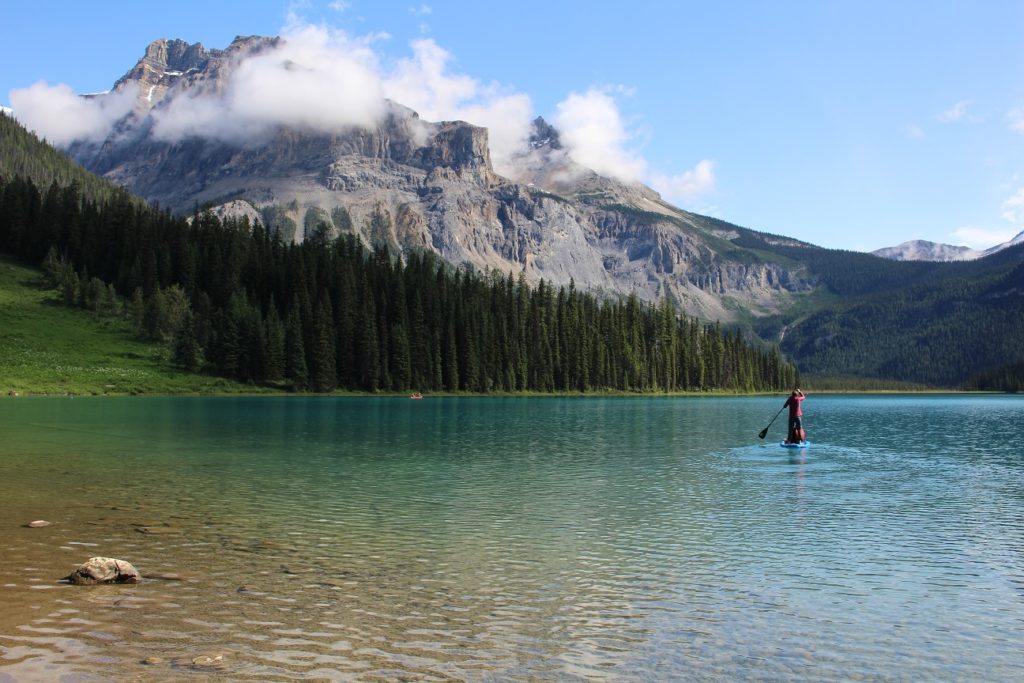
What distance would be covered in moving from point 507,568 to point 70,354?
431 ft

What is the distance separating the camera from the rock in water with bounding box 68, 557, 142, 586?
17.6 metres

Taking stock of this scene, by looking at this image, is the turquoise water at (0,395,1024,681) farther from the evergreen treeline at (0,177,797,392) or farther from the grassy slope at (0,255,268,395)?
the evergreen treeline at (0,177,797,392)

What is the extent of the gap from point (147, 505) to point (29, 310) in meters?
138

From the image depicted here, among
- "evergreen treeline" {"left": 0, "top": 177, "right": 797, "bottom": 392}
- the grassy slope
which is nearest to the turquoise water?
the grassy slope

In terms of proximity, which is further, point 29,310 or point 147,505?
point 29,310

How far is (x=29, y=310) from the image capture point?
469 ft

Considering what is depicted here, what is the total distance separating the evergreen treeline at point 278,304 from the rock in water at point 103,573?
440 ft

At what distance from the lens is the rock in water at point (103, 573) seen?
17609 millimetres

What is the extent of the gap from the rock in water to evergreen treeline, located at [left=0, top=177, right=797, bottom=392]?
134 metres

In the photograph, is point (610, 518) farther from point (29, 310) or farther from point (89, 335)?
point (29, 310)

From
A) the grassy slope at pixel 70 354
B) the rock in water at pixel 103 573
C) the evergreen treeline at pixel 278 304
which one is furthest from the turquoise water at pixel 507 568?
the evergreen treeline at pixel 278 304

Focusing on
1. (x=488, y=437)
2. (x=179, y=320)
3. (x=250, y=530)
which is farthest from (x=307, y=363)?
(x=250, y=530)

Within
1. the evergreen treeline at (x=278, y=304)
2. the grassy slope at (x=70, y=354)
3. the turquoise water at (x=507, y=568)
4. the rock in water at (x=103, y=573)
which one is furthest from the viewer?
the evergreen treeline at (x=278, y=304)

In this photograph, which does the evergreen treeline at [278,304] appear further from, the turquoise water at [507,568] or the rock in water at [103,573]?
the rock in water at [103,573]
